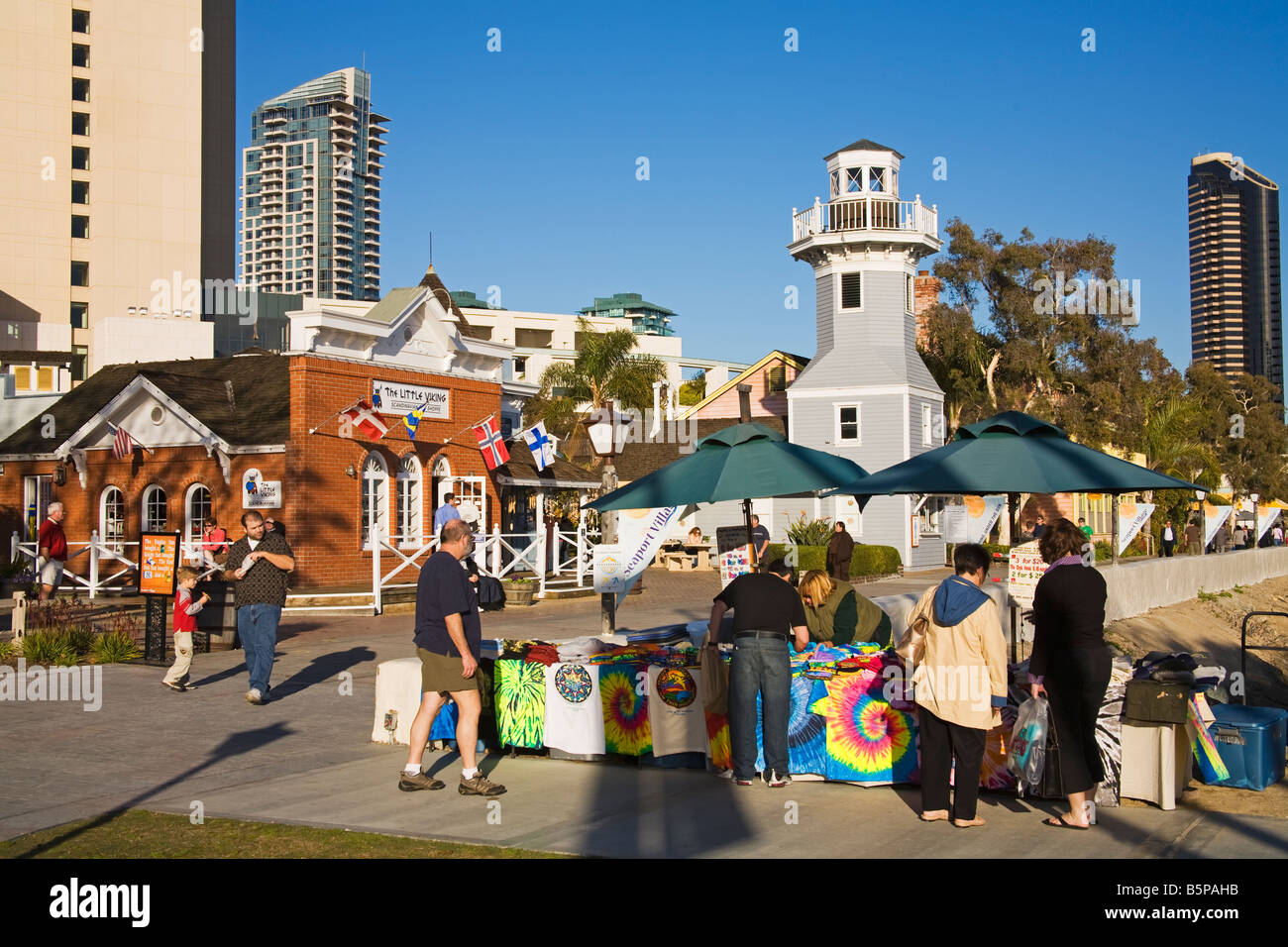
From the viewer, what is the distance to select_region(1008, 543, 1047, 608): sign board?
12.1 m

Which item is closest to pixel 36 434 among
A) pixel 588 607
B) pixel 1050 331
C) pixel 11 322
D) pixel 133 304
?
pixel 588 607

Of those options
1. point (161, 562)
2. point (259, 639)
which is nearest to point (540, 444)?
point (161, 562)

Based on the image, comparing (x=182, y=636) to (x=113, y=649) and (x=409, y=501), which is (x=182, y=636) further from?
(x=409, y=501)

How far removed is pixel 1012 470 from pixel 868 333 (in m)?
31.5

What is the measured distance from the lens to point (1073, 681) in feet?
23.6

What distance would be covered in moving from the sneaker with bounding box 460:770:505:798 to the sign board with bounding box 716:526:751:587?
284cm

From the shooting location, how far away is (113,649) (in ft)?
48.4

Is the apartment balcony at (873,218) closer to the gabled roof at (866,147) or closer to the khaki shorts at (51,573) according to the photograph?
the gabled roof at (866,147)

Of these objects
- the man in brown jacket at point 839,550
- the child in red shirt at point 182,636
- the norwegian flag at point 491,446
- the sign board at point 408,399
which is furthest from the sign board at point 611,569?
the norwegian flag at point 491,446

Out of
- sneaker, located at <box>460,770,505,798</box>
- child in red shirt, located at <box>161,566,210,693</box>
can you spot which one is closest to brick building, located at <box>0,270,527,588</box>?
child in red shirt, located at <box>161,566,210,693</box>

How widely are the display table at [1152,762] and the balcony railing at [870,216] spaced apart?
110 ft

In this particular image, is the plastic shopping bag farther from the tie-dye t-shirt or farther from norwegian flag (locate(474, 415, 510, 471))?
norwegian flag (locate(474, 415, 510, 471))
